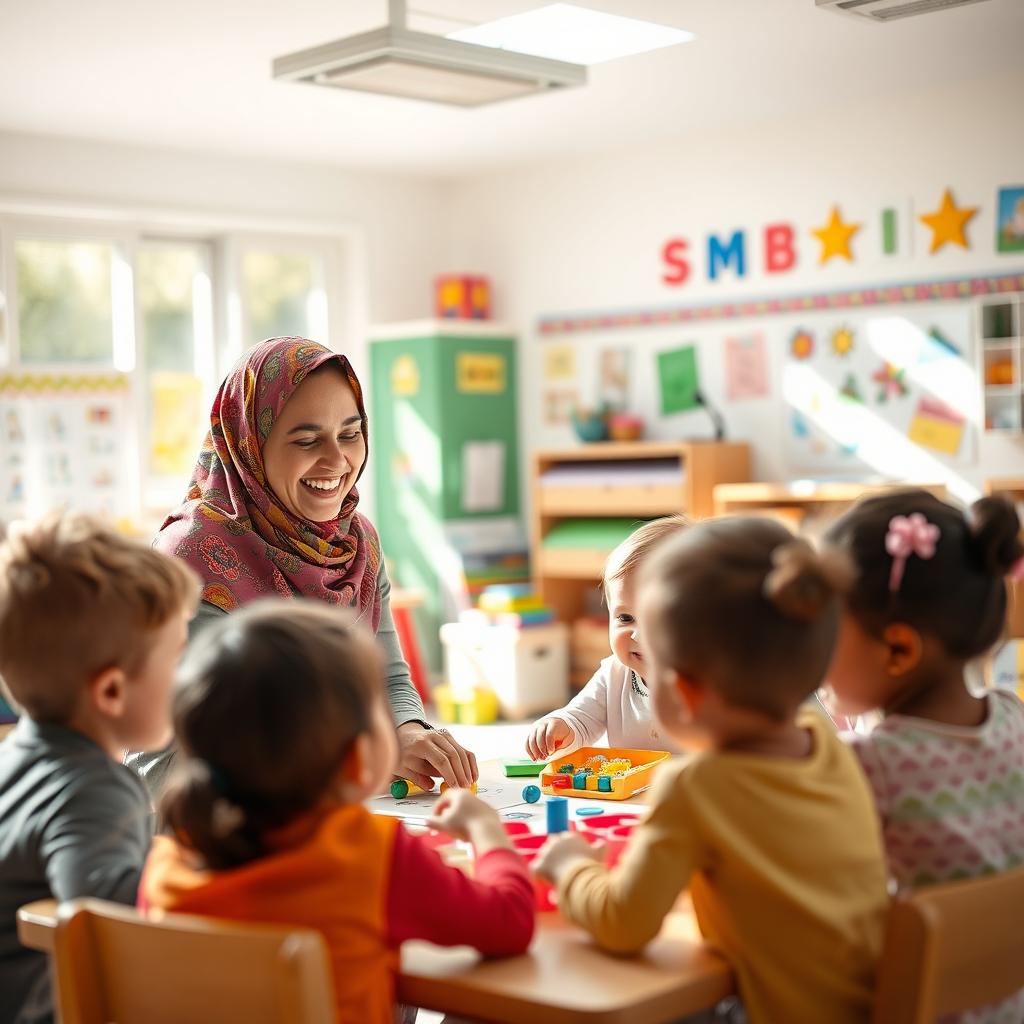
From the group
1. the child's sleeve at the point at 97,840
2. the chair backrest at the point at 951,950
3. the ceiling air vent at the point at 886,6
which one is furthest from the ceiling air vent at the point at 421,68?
the chair backrest at the point at 951,950

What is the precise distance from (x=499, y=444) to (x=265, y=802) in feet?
18.9

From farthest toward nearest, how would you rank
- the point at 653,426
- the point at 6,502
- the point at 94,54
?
1. the point at 653,426
2. the point at 6,502
3. the point at 94,54

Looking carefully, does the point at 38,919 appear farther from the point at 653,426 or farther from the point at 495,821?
the point at 653,426

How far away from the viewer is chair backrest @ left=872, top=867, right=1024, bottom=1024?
4.29 feet

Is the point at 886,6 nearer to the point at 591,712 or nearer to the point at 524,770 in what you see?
the point at 591,712

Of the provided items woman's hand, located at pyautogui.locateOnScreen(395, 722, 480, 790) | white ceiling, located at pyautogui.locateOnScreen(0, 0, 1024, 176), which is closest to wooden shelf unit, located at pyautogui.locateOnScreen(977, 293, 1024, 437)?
white ceiling, located at pyautogui.locateOnScreen(0, 0, 1024, 176)

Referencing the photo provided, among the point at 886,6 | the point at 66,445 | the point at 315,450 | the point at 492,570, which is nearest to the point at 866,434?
the point at 492,570

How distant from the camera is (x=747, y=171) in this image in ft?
20.2

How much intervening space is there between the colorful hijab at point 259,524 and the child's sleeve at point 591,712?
0.38 metres

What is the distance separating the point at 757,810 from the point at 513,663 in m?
4.96

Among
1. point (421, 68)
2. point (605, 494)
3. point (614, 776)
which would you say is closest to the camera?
point (614, 776)

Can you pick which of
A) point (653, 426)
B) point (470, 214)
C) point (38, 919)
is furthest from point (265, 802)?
point (470, 214)

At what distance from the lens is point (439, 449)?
22.3 ft

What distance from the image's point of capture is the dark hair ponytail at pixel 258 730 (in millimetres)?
1314
